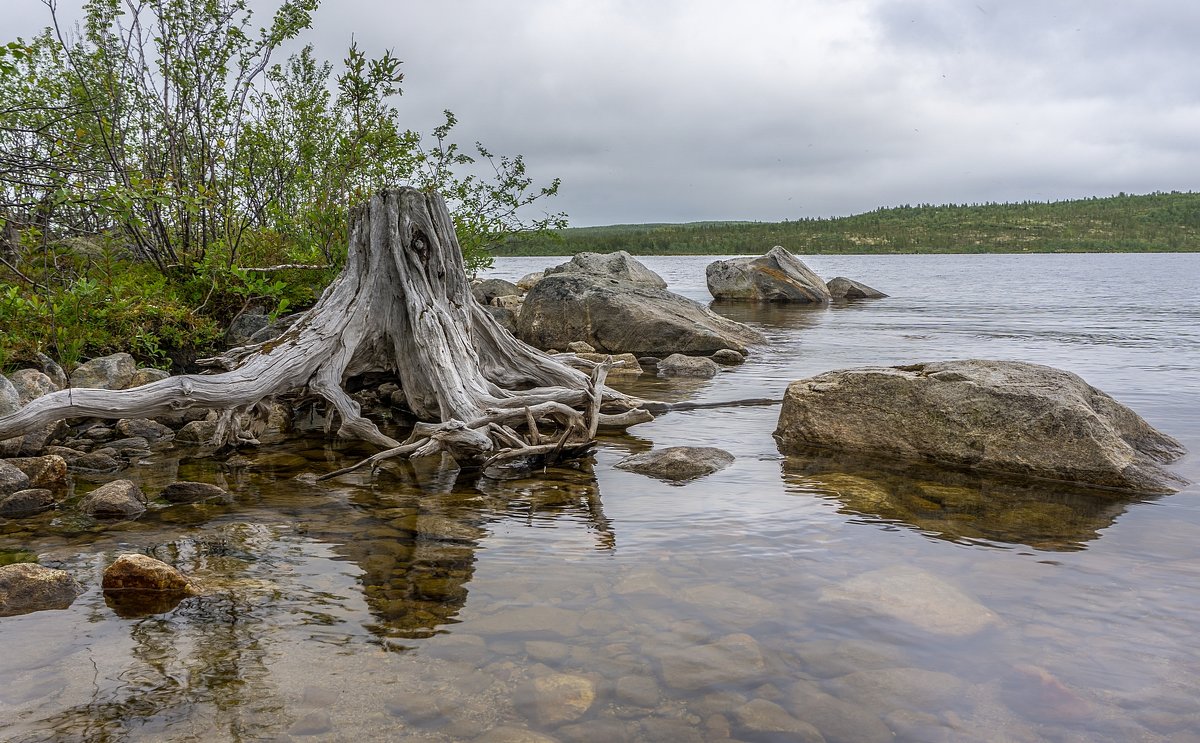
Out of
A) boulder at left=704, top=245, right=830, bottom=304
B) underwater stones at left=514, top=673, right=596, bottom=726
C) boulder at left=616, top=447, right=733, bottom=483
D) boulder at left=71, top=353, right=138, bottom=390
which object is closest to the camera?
underwater stones at left=514, top=673, right=596, bottom=726

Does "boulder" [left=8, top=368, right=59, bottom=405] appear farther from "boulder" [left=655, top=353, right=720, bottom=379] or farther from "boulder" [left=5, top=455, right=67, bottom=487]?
"boulder" [left=655, top=353, right=720, bottom=379]

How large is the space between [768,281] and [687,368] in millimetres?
21021

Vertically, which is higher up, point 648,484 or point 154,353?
point 154,353

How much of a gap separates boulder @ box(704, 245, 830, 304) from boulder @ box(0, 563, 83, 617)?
3151 centimetres

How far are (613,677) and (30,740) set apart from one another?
238 cm

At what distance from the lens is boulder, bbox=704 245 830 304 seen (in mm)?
34219

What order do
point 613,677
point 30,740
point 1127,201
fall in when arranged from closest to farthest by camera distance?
point 30,740 < point 613,677 < point 1127,201

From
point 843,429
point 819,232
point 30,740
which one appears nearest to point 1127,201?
point 819,232

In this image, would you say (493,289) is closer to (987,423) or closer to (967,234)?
(987,423)

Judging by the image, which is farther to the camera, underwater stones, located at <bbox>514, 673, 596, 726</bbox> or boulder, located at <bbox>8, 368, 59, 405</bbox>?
boulder, located at <bbox>8, 368, 59, 405</bbox>

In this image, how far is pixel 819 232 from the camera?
316 ft

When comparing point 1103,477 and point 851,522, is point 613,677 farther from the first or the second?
point 1103,477

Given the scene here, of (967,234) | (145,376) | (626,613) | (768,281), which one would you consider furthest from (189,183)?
(967,234)

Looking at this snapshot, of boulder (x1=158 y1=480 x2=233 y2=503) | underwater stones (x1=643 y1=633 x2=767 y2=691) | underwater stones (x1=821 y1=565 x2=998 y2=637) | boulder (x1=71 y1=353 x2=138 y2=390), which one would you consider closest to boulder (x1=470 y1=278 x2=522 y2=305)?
boulder (x1=71 y1=353 x2=138 y2=390)
